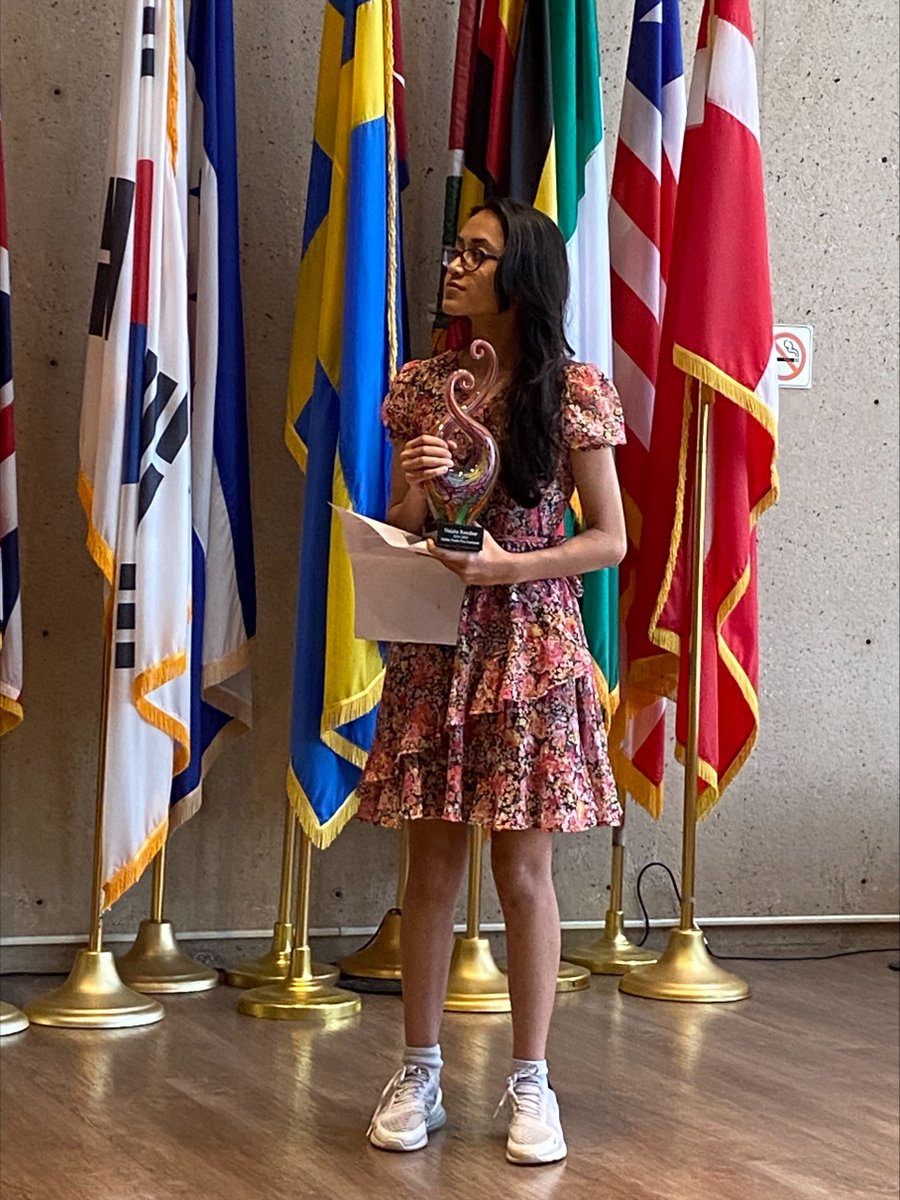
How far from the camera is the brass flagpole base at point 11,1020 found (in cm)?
317

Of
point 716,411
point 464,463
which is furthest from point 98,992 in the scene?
point 716,411

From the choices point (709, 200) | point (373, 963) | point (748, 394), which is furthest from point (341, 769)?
point (709, 200)

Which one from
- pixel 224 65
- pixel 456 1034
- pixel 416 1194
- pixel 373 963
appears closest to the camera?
pixel 416 1194

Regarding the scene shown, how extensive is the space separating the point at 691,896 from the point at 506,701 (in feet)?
5.12

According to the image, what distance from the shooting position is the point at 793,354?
4.47 m

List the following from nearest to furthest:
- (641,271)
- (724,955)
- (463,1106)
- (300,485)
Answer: (463,1106) < (641,271) < (300,485) < (724,955)

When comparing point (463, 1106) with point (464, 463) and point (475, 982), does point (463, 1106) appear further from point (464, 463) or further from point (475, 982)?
point (464, 463)

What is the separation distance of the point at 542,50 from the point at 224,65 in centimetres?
72

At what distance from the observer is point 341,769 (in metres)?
3.52

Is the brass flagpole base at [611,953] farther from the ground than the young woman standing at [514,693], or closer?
closer

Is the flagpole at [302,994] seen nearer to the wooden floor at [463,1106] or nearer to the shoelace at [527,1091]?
the wooden floor at [463,1106]

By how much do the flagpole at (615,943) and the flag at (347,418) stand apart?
0.88 meters

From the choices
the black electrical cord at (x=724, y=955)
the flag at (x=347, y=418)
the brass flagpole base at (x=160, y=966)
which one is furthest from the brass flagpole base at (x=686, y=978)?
the brass flagpole base at (x=160, y=966)

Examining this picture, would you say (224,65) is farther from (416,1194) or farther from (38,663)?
(416,1194)
